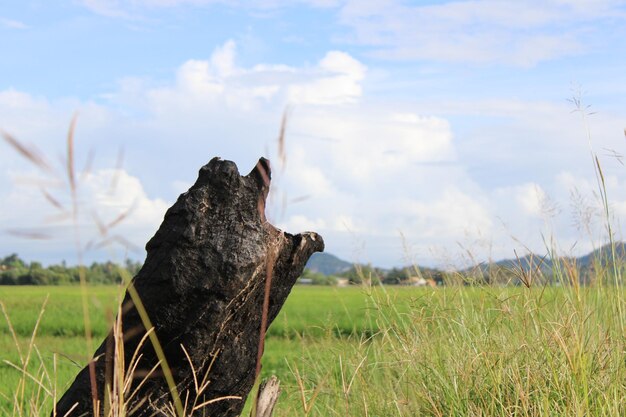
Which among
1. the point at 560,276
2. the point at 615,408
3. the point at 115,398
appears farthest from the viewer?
the point at 560,276

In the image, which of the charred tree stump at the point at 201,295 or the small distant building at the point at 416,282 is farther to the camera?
the small distant building at the point at 416,282

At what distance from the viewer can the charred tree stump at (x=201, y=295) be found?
2.75 m

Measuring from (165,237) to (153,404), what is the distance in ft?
2.40

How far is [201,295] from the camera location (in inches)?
109

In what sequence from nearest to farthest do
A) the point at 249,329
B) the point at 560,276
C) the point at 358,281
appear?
the point at 249,329 → the point at 560,276 → the point at 358,281

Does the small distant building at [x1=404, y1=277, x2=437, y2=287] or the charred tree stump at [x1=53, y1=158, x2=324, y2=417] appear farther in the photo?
the small distant building at [x1=404, y1=277, x2=437, y2=287]

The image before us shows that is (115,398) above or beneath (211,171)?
beneath

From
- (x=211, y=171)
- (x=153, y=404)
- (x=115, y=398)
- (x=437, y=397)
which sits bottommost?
(x=437, y=397)

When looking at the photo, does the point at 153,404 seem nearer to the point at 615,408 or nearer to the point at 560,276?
the point at 615,408

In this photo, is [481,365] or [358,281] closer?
[481,365]

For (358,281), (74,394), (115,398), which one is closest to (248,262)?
(115,398)

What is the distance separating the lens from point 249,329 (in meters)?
2.97

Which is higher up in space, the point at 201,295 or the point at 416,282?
the point at 201,295

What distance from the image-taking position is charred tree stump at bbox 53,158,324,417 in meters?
2.75
